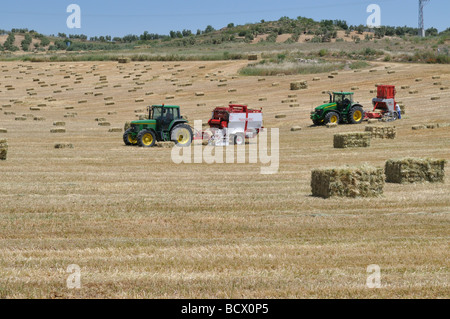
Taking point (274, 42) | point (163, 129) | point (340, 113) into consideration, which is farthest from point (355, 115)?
point (274, 42)

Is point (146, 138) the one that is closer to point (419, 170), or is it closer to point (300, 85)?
point (419, 170)

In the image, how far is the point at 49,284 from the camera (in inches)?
303

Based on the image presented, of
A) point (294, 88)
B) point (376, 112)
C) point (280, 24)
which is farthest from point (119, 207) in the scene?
point (280, 24)

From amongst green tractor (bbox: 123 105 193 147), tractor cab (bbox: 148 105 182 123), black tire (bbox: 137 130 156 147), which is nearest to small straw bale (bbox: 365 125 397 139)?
green tractor (bbox: 123 105 193 147)

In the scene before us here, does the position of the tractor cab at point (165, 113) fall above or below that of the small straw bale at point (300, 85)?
below

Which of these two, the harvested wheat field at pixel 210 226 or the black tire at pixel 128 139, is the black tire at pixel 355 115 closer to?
the harvested wheat field at pixel 210 226

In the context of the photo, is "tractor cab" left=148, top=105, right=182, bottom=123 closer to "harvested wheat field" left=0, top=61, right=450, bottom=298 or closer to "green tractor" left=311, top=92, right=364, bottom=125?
"harvested wheat field" left=0, top=61, right=450, bottom=298

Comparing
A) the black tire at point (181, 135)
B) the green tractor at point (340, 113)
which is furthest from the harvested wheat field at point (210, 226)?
the green tractor at point (340, 113)

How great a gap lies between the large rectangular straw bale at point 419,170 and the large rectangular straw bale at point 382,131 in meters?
10.5

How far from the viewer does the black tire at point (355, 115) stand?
31.1 m

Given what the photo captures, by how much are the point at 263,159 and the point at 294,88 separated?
25774 millimetres

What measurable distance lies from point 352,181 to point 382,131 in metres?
13.1

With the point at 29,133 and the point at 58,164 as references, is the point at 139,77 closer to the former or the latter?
the point at 29,133

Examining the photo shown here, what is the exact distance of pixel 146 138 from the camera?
24812 mm
